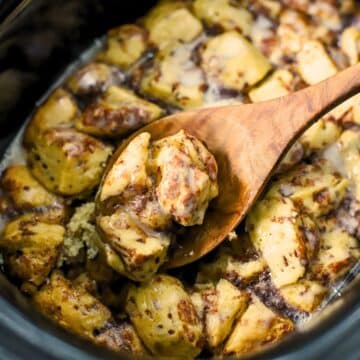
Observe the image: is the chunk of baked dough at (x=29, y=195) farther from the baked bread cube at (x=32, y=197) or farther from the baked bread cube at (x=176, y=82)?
the baked bread cube at (x=176, y=82)

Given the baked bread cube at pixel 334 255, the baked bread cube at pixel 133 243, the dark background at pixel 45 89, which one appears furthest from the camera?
the baked bread cube at pixel 334 255

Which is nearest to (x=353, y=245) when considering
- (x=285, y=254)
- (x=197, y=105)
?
(x=285, y=254)

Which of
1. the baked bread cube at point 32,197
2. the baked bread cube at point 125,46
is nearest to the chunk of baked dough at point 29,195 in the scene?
the baked bread cube at point 32,197

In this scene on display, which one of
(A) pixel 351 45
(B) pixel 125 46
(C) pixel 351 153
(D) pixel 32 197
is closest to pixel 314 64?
(A) pixel 351 45

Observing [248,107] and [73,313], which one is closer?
[73,313]

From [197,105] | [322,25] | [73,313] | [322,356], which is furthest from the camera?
[322,25]

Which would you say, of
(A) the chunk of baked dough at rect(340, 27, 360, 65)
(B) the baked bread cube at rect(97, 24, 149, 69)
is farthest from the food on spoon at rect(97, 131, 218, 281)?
(A) the chunk of baked dough at rect(340, 27, 360, 65)

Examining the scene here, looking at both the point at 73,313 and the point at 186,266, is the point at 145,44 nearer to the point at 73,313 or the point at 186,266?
the point at 186,266
